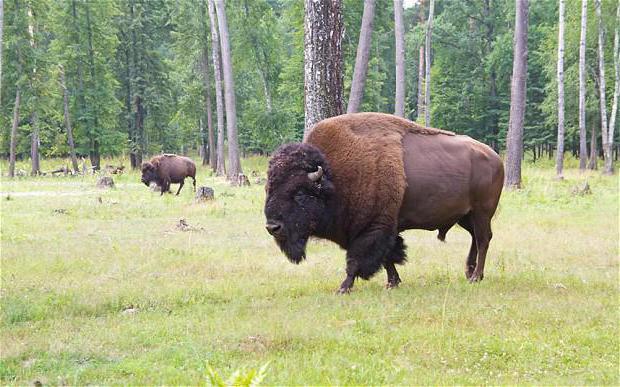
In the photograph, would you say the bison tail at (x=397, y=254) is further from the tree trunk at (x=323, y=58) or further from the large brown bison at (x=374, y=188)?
the tree trunk at (x=323, y=58)

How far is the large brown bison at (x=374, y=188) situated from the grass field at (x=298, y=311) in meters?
0.61

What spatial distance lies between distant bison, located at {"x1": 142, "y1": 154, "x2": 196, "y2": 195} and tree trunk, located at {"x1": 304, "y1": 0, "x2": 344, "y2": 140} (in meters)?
15.0

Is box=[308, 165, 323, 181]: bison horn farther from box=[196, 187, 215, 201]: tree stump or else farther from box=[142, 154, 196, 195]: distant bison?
box=[142, 154, 196, 195]: distant bison

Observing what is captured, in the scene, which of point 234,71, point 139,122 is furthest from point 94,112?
point 234,71

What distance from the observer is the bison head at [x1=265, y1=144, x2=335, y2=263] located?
669cm

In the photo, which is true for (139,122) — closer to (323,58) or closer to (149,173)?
(149,173)

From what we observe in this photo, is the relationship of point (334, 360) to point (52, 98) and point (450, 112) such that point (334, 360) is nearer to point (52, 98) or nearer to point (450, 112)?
point (52, 98)

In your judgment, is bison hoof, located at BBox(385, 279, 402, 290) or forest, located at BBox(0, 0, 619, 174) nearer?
bison hoof, located at BBox(385, 279, 402, 290)

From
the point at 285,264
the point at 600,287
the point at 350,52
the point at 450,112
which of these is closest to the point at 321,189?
the point at 285,264

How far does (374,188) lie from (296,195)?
3.15 ft

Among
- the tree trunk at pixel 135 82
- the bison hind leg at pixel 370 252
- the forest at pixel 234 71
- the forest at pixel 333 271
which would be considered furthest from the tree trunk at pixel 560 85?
the tree trunk at pixel 135 82

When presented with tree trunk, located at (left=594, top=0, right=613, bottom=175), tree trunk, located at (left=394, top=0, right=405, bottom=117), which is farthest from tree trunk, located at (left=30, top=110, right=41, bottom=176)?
tree trunk, located at (left=594, top=0, right=613, bottom=175)

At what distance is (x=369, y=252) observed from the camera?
23.1 feet

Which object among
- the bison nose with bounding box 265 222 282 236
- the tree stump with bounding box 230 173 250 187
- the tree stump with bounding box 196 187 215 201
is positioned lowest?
the tree stump with bounding box 230 173 250 187
